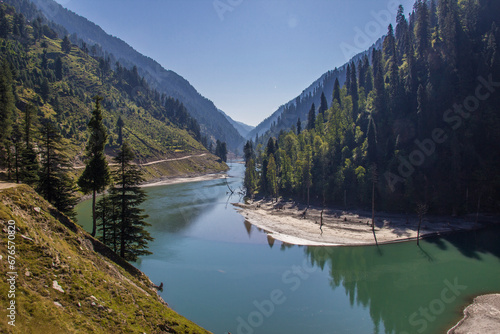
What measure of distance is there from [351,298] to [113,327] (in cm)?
3271

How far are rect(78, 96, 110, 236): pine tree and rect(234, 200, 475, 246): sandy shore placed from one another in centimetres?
4126

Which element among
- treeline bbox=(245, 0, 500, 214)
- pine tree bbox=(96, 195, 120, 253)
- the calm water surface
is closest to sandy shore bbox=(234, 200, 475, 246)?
the calm water surface

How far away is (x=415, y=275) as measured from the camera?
43.0 meters

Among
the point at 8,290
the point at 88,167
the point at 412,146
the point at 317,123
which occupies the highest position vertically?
the point at 317,123

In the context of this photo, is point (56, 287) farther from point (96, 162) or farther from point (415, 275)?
point (415, 275)

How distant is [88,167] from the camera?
1272 inches

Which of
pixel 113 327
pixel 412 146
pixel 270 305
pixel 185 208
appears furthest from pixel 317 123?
pixel 113 327

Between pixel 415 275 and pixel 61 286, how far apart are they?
4790 centimetres

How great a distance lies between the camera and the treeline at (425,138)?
2790 inches

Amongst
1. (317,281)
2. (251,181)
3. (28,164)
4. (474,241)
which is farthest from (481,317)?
(251,181)

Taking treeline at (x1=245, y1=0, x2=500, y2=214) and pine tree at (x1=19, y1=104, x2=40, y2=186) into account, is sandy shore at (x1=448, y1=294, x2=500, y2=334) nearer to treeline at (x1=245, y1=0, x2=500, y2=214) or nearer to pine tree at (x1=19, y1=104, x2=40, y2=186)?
treeline at (x1=245, y1=0, x2=500, y2=214)

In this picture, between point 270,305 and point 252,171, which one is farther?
point 252,171

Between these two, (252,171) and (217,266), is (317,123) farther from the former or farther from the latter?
(217,266)

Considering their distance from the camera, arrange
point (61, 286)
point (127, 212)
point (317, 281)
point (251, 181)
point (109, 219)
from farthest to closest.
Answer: point (251, 181)
point (317, 281)
point (109, 219)
point (127, 212)
point (61, 286)
